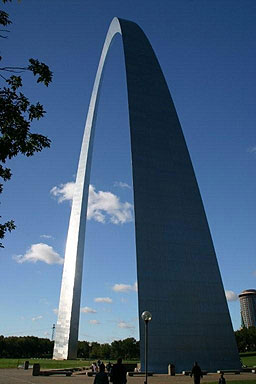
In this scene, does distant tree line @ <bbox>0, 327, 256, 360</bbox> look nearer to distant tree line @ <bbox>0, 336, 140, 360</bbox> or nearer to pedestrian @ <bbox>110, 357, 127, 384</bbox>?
distant tree line @ <bbox>0, 336, 140, 360</bbox>

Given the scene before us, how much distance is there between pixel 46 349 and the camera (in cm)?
11325

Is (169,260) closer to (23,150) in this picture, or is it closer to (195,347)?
(195,347)

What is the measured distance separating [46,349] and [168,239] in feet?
332

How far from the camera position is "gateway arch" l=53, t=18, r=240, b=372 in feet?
83.2

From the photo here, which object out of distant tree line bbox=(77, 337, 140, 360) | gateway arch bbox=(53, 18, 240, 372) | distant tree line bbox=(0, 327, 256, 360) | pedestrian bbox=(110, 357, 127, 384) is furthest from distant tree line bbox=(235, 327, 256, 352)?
pedestrian bbox=(110, 357, 127, 384)

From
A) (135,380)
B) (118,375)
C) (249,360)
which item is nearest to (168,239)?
(135,380)

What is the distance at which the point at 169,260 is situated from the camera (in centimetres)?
2736

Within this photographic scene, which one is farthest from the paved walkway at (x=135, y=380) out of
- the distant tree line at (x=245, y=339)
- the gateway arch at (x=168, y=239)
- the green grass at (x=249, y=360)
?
the distant tree line at (x=245, y=339)

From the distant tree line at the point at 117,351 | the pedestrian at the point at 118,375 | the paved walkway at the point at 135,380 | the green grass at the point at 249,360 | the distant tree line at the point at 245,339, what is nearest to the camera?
the pedestrian at the point at 118,375

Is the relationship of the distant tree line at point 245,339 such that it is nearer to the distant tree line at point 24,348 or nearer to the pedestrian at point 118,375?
the distant tree line at point 24,348

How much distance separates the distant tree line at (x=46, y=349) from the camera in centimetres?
10375

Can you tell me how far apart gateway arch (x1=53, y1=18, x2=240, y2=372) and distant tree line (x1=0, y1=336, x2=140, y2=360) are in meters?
73.6

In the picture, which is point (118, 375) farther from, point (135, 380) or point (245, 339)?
point (245, 339)

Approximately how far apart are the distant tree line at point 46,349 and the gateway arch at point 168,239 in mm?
73603
